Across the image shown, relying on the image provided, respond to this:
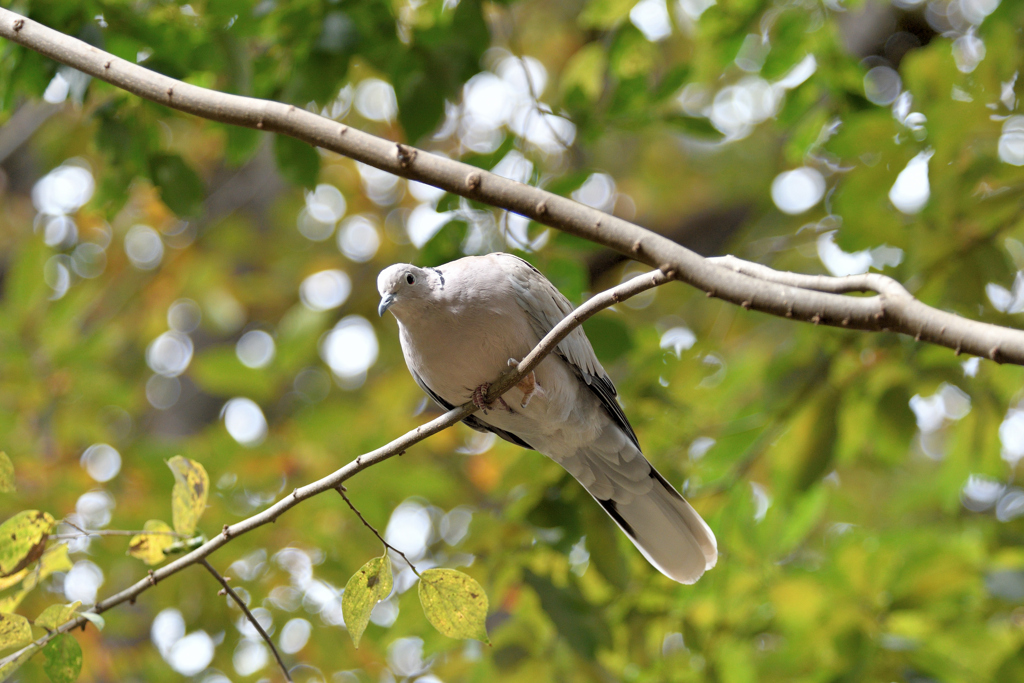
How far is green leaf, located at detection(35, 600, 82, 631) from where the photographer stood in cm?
175

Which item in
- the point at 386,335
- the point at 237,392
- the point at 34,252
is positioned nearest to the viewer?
the point at 34,252

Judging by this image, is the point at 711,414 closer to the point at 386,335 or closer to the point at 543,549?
the point at 543,549

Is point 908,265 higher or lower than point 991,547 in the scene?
higher

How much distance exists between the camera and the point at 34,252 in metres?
4.48

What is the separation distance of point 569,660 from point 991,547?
7.41ft

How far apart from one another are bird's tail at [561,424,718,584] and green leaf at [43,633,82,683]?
65.7 inches

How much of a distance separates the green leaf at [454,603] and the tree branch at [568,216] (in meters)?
0.83

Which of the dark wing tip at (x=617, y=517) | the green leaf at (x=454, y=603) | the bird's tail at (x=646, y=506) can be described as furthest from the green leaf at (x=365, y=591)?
the dark wing tip at (x=617, y=517)

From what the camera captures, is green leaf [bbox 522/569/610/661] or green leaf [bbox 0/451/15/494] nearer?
green leaf [bbox 0/451/15/494]

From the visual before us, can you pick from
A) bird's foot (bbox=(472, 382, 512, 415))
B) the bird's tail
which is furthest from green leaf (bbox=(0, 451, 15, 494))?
the bird's tail

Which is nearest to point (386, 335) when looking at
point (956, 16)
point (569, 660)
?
point (569, 660)

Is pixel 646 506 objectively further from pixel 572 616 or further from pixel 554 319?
pixel 554 319

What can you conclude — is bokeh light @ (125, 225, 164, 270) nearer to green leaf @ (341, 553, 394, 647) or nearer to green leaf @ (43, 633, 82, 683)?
green leaf @ (43, 633, 82, 683)

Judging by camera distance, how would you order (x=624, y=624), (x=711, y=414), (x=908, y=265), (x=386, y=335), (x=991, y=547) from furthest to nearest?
1. (x=386, y=335)
2. (x=711, y=414)
3. (x=991, y=547)
4. (x=624, y=624)
5. (x=908, y=265)
